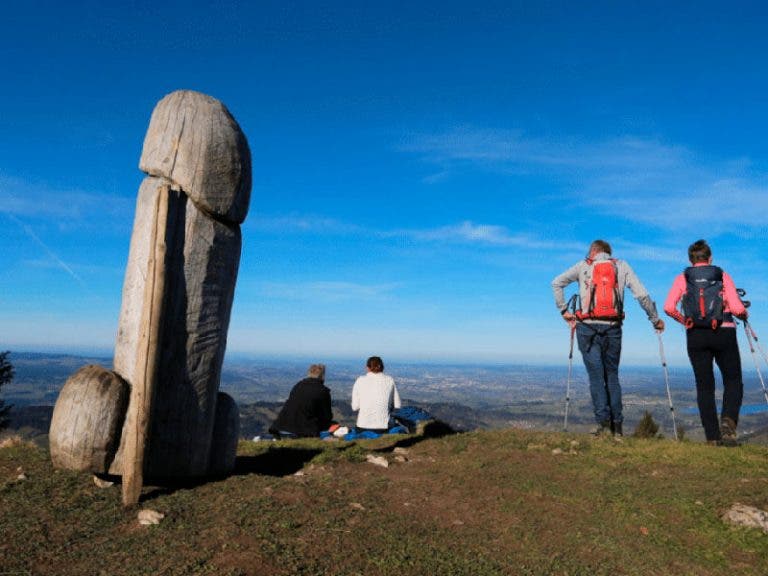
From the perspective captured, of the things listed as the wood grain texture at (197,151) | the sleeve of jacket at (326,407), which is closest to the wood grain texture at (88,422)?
the wood grain texture at (197,151)

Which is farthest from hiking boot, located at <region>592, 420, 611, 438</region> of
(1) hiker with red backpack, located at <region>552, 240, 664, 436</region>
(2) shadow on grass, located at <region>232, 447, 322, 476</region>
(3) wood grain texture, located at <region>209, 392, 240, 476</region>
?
(3) wood grain texture, located at <region>209, 392, 240, 476</region>

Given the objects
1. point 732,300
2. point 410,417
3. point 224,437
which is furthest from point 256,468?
point 732,300

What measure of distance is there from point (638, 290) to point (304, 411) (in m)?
7.13

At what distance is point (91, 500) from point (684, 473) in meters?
7.23

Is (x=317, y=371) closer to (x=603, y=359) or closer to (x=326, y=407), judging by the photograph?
(x=326, y=407)

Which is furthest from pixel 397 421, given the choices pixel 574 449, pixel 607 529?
pixel 607 529

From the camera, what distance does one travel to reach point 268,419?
11394 cm

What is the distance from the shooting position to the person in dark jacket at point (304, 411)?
11680 mm

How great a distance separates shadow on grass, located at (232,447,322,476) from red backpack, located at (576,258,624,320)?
5.49 meters

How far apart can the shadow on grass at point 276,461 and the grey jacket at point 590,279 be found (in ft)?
17.9

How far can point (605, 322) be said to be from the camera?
32.6ft

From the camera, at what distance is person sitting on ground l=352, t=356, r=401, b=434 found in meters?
11.4

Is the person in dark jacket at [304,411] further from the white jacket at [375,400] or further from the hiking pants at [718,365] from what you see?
the hiking pants at [718,365]

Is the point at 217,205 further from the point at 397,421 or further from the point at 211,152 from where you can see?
the point at 397,421
